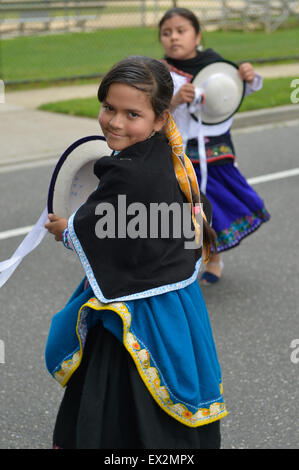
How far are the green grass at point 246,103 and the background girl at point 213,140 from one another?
5.25 metres

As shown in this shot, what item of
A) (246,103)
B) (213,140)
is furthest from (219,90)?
(246,103)

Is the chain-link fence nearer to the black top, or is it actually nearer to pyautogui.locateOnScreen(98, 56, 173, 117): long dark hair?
pyautogui.locateOnScreen(98, 56, 173, 117): long dark hair

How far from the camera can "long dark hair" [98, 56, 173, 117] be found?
256 centimetres

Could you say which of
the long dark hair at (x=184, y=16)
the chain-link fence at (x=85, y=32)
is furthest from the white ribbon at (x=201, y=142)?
the chain-link fence at (x=85, y=32)

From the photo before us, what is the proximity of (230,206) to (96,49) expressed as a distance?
1229 cm

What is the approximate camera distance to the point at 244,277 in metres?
5.10

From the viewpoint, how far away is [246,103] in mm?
10641

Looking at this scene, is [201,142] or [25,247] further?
[201,142]

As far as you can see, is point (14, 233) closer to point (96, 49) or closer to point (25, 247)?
point (25, 247)

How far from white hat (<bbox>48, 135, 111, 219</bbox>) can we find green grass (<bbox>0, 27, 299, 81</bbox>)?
9951 millimetres

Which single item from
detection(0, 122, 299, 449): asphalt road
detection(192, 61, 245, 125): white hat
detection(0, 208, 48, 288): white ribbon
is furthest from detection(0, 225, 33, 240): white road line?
detection(0, 208, 48, 288): white ribbon

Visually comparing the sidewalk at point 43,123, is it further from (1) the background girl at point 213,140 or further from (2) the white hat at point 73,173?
(2) the white hat at point 73,173

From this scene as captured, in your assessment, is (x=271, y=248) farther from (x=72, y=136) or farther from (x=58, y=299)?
(x=72, y=136)

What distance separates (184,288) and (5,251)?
3.10m
